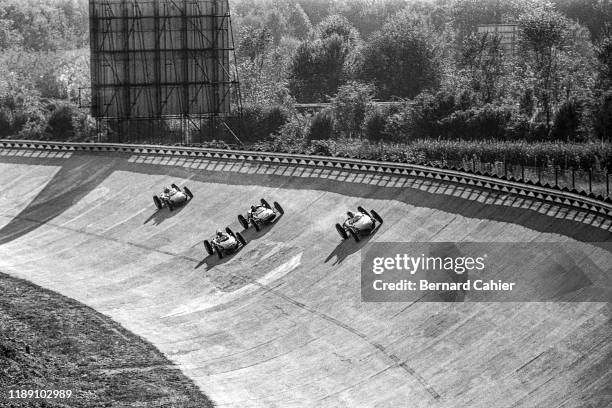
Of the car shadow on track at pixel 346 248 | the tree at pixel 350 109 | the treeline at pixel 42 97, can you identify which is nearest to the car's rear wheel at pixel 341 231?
the car shadow on track at pixel 346 248

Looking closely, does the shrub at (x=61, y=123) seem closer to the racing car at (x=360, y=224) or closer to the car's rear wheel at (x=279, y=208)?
the car's rear wheel at (x=279, y=208)

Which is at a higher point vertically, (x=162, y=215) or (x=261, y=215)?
(x=261, y=215)

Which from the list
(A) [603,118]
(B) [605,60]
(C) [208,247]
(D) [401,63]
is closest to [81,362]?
A: (C) [208,247]

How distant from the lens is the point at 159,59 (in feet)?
310

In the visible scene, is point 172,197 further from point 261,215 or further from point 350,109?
point 350,109

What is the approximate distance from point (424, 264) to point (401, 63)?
365 feet

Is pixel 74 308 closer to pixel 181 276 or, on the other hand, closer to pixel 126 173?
pixel 181 276

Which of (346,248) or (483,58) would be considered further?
(483,58)

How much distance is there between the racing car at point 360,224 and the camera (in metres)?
52.3

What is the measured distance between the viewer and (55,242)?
7131cm

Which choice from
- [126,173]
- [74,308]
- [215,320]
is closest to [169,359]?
[215,320]

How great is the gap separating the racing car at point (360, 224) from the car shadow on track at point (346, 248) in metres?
0.23

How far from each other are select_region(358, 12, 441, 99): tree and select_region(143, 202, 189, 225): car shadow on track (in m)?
84.3

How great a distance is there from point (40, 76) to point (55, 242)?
112 meters
